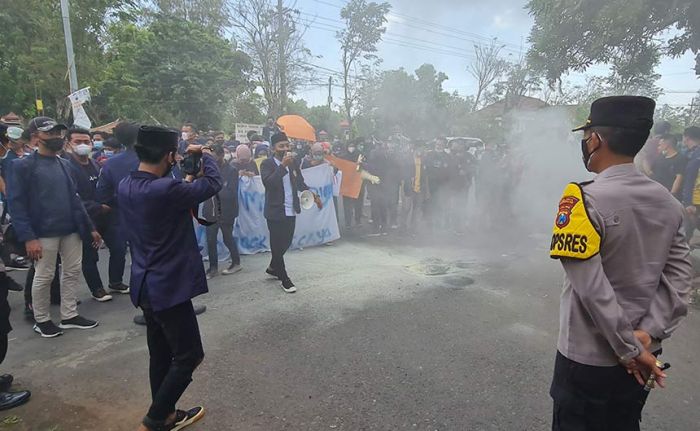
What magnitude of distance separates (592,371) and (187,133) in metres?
7.00

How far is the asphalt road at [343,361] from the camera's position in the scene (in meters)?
2.85

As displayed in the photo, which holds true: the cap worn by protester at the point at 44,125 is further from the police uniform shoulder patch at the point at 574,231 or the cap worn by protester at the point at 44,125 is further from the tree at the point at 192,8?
the tree at the point at 192,8

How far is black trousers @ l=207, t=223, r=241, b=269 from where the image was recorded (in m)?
5.88

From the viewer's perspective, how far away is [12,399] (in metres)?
2.94

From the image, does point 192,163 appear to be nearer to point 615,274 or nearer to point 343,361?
point 343,361

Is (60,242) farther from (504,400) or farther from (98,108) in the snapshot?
(98,108)

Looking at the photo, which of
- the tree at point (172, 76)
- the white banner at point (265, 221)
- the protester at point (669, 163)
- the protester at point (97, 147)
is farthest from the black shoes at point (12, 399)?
the tree at point (172, 76)

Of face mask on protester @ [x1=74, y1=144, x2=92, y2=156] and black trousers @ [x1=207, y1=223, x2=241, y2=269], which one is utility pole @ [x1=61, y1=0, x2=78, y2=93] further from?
black trousers @ [x1=207, y1=223, x2=241, y2=269]

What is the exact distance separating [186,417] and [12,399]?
1259 millimetres

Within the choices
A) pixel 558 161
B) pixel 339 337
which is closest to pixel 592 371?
pixel 339 337

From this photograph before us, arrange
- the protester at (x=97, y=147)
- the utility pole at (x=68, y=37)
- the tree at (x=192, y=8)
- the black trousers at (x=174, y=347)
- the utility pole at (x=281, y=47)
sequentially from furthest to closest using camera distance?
the tree at (x=192, y=8), the utility pole at (x=281, y=47), the utility pole at (x=68, y=37), the protester at (x=97, y=147), the black trousers at (x=174, y=347)

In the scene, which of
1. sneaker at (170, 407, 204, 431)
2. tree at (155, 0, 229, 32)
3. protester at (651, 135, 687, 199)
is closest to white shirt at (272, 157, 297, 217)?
sneaker at (170, 407, 204, 431)

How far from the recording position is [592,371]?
1629 mm

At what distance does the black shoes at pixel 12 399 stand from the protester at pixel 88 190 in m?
2.00
